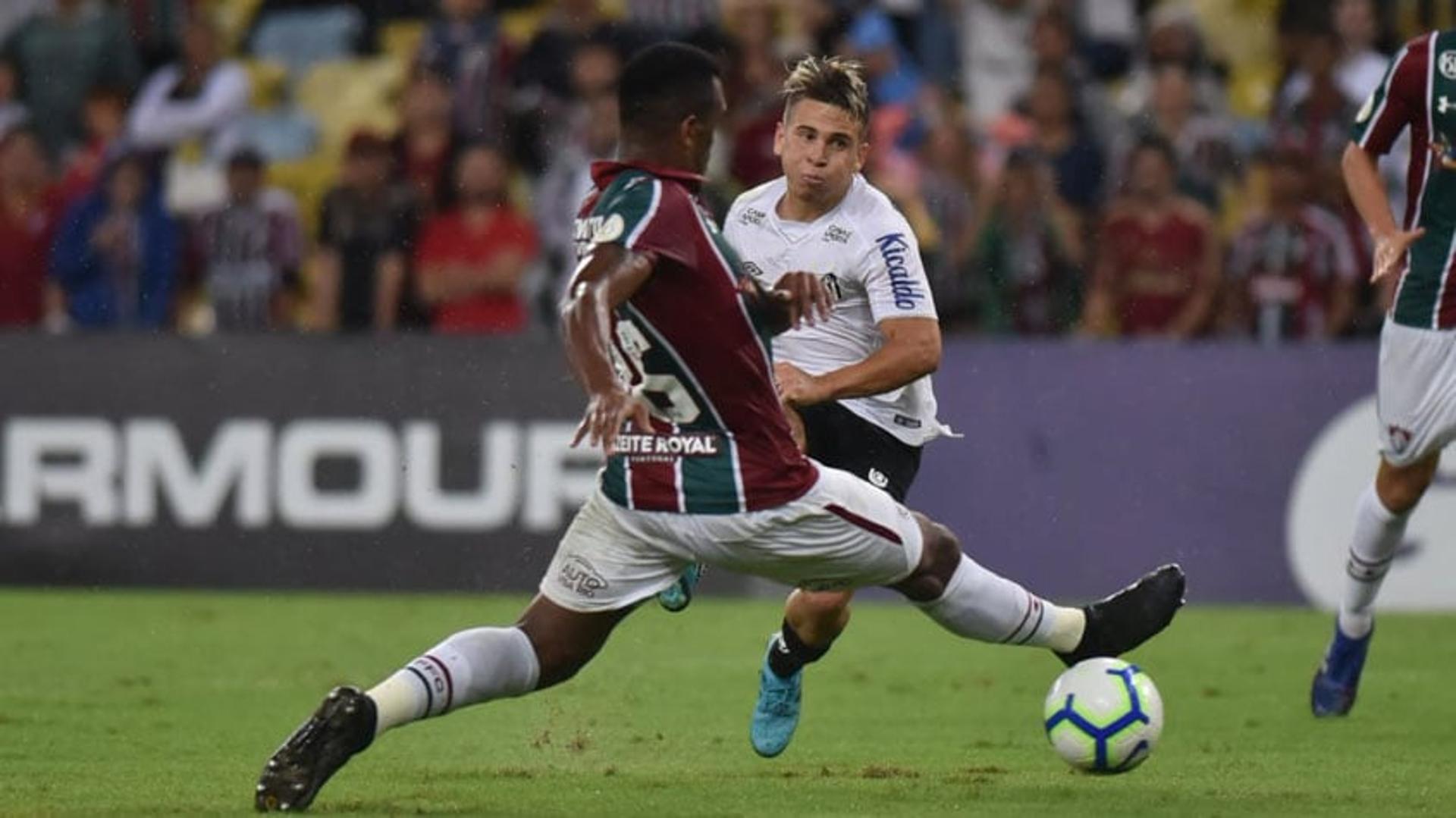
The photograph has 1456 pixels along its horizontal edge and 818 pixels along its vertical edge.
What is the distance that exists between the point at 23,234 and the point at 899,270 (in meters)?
9.87

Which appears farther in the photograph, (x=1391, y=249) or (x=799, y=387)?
(x=1391, y=249)

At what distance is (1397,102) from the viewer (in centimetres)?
983

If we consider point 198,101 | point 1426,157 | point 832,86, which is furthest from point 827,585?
point 198,101

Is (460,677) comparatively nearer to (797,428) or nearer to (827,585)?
(827,585)

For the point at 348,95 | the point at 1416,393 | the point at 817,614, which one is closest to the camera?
the point at 817,614

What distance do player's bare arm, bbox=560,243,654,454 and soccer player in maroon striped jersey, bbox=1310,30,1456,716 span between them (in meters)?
3.68

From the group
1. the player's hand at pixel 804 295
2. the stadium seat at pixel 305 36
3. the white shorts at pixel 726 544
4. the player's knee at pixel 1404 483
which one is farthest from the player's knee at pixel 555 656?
the stadium seat at pixel 305 36

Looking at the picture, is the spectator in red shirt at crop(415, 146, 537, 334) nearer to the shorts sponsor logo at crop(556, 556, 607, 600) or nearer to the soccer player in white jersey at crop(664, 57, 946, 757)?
the soccer player in white jersey at crop(664, 57, 946, 757)

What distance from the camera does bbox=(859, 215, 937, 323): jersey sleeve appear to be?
337 inches

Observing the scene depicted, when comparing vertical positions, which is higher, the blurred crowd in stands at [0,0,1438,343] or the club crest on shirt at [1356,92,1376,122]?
the club crest on shirt at [1356,92,1376,122]

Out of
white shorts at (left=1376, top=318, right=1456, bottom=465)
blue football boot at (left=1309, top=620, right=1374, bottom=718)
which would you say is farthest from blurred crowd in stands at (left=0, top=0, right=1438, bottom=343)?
blue football boot at (left=1309, top=620, right=1374, bottom=718)

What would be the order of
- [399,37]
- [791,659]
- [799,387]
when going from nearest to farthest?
1. [799,387]
2. [791,659]
3. [399,37]

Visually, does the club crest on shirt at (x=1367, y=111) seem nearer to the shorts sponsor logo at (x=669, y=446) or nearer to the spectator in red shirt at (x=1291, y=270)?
the shorts sponsor logo at (x=669, y=446)

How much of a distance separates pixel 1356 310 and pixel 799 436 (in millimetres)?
7721
